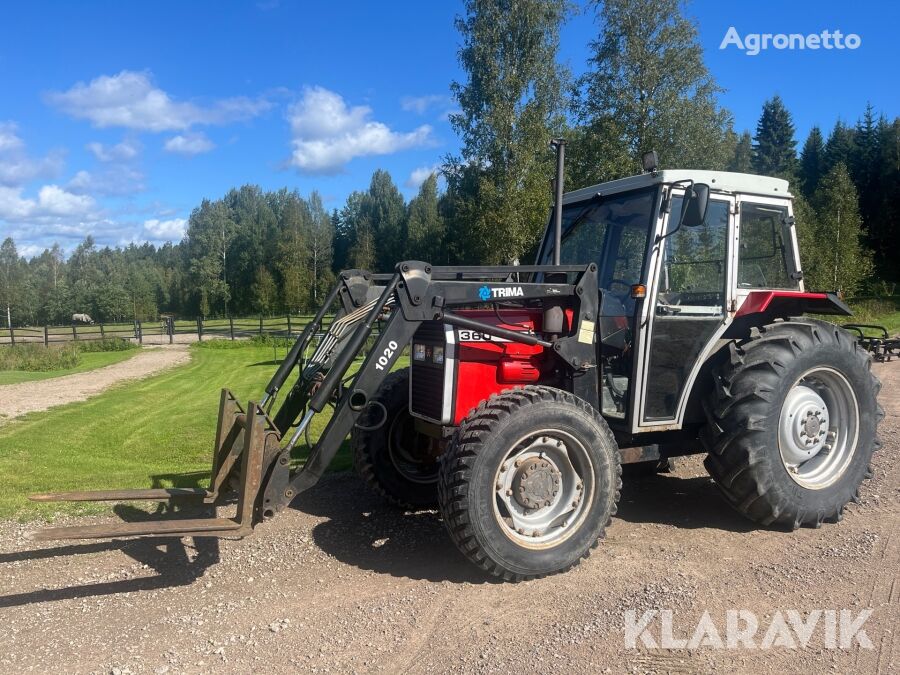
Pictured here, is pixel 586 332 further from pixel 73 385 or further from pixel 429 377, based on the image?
pixel 73 385

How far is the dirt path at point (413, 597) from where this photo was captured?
132 inches

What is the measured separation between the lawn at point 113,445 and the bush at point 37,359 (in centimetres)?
778

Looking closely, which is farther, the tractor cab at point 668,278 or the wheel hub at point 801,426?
the wheel hub at point 801,426

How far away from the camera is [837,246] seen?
2898 centimetres

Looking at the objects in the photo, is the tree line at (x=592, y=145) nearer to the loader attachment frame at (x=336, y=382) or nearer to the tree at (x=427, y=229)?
the tree at (x=427, y=229)

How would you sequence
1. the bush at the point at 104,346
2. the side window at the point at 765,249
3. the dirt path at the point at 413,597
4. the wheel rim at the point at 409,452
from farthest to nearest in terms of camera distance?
the bush at the point at 104,346 → the wheel rim at the point at 409,452 → the side window at the point at 765,249 → the dirt path at the point at 413,597

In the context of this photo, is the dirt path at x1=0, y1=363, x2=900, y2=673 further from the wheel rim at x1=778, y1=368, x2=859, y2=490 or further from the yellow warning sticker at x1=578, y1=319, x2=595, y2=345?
the yellow warning sticker at x1=578, y1=319, x2=595, y2=345

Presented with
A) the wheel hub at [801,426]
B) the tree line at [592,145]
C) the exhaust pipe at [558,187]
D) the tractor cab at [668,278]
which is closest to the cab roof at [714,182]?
the tractor cab at [668,278]

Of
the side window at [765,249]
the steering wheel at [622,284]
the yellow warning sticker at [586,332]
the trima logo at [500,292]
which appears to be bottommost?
the yellow warning sticker at [586,332]

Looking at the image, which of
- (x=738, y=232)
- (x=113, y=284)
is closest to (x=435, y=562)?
(x=738, y=232)

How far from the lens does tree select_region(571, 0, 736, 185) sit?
20.1 m

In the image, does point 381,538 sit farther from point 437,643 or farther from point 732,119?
point 732,119

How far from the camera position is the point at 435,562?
451 centimetres

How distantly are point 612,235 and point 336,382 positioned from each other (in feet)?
8.57
